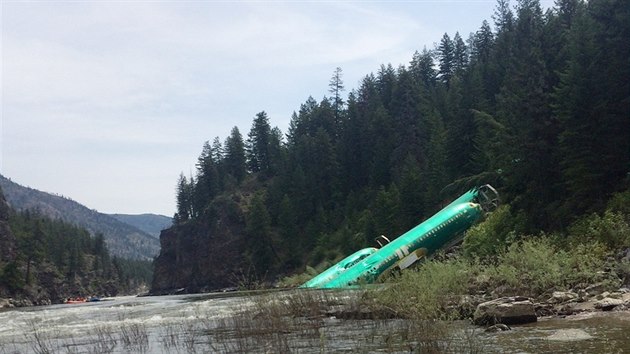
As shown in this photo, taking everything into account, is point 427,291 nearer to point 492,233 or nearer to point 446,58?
point 492,233

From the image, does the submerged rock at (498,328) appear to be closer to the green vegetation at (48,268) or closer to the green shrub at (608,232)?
the green shrub at (608,232)

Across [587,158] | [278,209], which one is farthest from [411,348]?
[278,209]

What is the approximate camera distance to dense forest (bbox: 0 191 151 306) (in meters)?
122

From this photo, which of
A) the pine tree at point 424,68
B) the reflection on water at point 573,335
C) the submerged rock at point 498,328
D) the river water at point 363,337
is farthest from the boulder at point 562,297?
the pine tree at point 424,68

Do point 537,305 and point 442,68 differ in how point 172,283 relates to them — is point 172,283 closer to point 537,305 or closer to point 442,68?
point 442,68

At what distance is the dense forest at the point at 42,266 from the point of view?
401 ft

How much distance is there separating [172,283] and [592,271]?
12791 cm

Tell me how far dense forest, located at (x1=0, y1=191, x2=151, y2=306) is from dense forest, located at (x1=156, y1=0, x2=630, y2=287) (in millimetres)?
30151

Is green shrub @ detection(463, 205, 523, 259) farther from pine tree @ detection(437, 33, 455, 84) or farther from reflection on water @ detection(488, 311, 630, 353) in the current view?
pine tree @ detection(437, 33, 455, 84)

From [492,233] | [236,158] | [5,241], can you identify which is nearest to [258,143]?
[236,158]

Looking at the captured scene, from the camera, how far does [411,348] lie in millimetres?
13430

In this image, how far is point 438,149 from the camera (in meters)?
81.5

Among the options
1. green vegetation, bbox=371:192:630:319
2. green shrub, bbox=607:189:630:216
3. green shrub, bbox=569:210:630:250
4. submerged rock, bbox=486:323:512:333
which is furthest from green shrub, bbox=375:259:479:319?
green shrub, bbox=607:189:630:216

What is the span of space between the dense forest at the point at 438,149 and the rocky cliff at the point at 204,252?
0.47m
